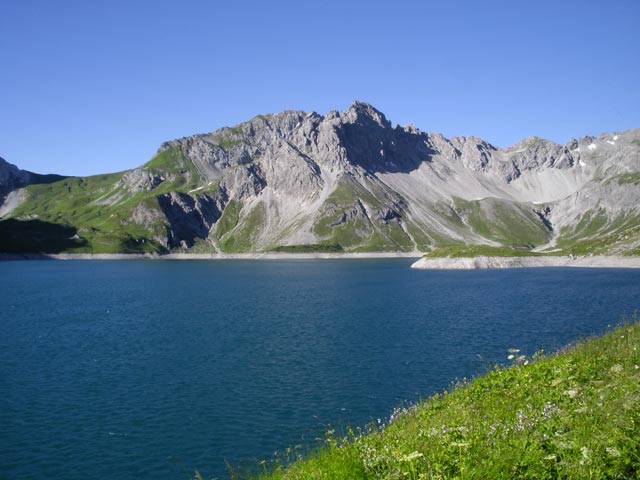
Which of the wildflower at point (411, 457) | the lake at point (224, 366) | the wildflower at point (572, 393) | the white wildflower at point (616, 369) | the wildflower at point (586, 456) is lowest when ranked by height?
the lake at point (224, 366)

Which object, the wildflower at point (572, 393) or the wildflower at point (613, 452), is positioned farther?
the wildflower at point (572, 393)

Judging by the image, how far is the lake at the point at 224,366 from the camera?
2844 cm

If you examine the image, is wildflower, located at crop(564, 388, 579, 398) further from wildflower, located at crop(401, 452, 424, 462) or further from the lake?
the lake

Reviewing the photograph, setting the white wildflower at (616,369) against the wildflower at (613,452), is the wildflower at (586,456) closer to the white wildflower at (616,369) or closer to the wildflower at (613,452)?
the wildflower at (613,452)

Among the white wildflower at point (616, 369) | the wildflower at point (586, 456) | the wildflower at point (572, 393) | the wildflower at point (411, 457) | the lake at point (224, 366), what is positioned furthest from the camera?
the lake at point (224, 366)

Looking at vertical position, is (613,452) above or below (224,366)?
above

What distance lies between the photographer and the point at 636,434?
1045cm

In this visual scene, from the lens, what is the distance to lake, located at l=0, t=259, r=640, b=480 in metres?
28.4

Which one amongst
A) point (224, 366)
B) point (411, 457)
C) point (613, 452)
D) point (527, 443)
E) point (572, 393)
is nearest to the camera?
point (613, 452)

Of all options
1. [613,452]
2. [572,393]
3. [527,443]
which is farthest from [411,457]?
[572,393]

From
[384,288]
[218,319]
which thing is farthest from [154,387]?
[384,288]

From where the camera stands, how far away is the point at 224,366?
46.0 meters

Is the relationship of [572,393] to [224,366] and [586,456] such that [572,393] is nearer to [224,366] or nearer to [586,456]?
[586,456]

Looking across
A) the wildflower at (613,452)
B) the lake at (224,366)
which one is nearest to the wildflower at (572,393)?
the wildflower at (613,452)
